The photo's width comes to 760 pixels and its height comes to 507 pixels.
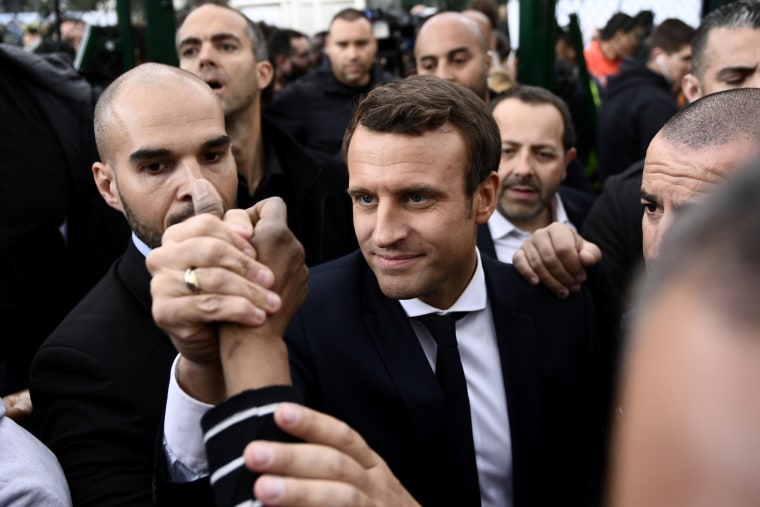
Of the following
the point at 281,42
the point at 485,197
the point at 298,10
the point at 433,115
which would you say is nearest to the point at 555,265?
the point at 485,197

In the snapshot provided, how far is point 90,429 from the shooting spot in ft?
5.42

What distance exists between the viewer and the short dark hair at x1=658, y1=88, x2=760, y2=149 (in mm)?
1867

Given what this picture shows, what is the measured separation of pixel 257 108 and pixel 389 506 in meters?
2.76

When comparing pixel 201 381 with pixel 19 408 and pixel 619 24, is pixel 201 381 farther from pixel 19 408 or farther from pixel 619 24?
pixel 619 24

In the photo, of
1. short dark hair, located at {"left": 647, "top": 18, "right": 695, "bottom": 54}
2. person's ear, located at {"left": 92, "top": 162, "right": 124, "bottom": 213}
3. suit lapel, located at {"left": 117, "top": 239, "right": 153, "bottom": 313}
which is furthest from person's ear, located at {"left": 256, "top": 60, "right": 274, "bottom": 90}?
short dark hair, located at {"left": 647, "top": 18, "right": 695, "bottom": 54}

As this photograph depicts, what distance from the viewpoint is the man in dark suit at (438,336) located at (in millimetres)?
1694

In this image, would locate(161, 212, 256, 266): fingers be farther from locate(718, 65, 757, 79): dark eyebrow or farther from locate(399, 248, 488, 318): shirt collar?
locate(718, 65, 757, 79): dark eyebrow

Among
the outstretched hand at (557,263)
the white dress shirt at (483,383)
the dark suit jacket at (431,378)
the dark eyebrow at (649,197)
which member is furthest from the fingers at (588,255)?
the white dress shirt at (483,383)

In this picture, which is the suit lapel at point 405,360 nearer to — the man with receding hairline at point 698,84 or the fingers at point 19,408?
the fingers at point 19,408

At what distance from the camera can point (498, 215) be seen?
3.21 m

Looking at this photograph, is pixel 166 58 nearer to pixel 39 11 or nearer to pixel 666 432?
pixel 39 11

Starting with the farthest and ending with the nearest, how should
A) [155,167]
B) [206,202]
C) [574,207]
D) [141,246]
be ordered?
[574,207]
[155,167]
[141,246]
[206,202]

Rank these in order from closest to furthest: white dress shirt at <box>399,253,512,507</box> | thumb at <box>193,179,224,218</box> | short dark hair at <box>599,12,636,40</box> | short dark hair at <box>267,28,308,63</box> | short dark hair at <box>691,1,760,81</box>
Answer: thumb at <box>193,179,224,218</box>
white dress shirt at <box>399,253,512,507</box>
short dark hair at <box>691,1,760,81</box>
short dark hair at <box>599,12,636,40</box>
short dark hair at <box>267,28,308,63</box>

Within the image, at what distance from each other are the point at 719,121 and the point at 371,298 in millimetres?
1008
